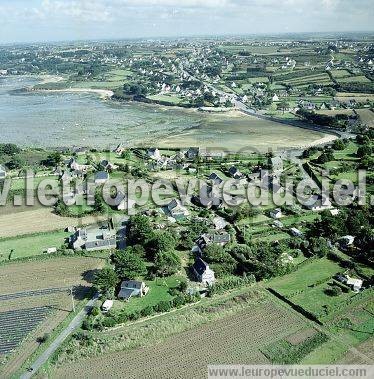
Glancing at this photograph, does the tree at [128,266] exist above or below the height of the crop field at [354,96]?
below

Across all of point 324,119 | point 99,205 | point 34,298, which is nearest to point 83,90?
point 324,119

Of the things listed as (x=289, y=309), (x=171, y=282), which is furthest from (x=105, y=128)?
(x=289, y=309)

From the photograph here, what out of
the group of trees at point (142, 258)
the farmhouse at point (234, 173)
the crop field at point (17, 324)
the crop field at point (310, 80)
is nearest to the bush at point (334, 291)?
the group of trees at point (142, 258)

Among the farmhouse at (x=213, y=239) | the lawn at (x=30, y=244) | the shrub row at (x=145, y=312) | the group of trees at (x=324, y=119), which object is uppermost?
the group of trees at (x=324, y=119)

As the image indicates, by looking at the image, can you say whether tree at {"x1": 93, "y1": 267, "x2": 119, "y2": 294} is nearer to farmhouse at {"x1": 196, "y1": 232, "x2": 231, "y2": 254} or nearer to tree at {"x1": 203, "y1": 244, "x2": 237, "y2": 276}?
tree at {"x1": 203, "y1": 244, "x2": 237, "y2": 276}

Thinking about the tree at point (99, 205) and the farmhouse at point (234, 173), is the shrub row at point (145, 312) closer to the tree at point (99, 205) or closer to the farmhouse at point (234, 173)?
the tree at point (99, 205)

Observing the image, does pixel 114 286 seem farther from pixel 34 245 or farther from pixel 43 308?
pixel 34 245
